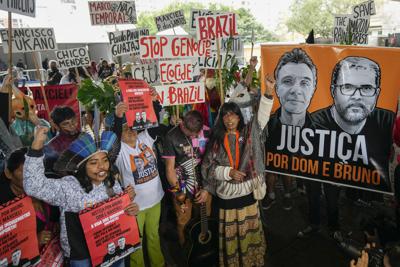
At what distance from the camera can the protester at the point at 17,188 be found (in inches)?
94.3

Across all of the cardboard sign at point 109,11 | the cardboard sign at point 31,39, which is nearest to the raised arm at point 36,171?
the cardboard sign at point 31,39

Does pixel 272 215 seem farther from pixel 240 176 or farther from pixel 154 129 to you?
pixel 154 129

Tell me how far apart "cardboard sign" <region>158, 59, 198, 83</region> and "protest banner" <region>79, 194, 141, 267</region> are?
4.70 ft

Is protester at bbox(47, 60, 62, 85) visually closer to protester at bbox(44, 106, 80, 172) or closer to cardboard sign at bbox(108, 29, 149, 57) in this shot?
cardboard sign at bbox(108, 29, 149, 57)

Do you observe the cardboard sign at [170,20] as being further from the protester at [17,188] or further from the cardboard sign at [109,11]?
the protester at [17,188]

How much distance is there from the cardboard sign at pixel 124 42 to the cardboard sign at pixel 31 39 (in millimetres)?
798

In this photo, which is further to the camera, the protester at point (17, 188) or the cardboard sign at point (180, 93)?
the cardboard sign at point (180, 93)

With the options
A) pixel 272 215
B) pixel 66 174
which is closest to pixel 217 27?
pixel 66 174

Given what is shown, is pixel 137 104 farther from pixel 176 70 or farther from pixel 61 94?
pixel 61 94

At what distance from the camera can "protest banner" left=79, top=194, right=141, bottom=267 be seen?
8.00 feet

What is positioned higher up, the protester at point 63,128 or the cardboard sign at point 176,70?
the cardboard sign at point 176,70

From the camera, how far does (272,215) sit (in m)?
4.79

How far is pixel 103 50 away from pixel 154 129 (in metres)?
23.5

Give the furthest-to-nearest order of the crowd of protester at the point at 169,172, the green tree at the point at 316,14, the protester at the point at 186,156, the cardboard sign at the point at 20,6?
1. the green tree at the point at 316,14
2. the protester at the point at 186,156
3. the cardboard sign at the point at 20,6
4. the crowd of protester at the point at 169,172
